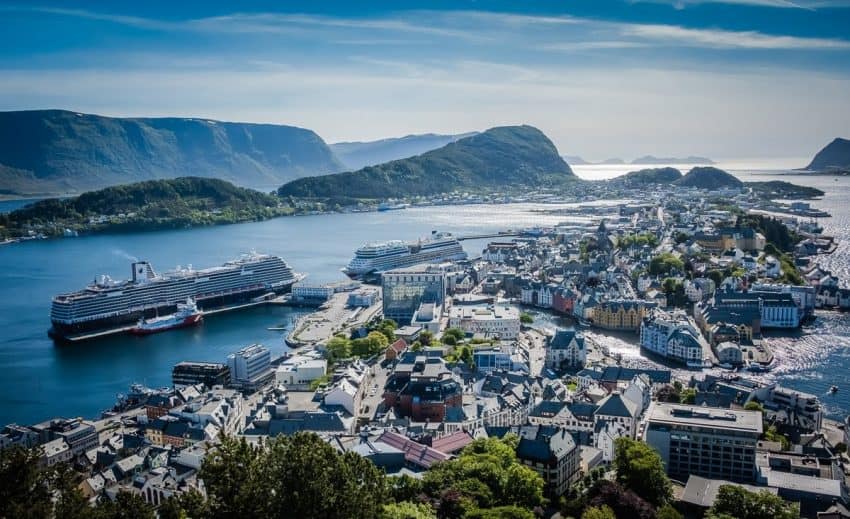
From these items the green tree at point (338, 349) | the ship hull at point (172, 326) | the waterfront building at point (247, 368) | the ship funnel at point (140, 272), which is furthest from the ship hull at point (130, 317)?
the green tree at point (338, 349)

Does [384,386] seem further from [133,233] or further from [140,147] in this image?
[140,147]

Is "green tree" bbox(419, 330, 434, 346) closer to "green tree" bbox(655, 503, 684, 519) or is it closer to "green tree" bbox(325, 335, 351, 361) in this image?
"green tree" bbox(325, 335, 351, 361)

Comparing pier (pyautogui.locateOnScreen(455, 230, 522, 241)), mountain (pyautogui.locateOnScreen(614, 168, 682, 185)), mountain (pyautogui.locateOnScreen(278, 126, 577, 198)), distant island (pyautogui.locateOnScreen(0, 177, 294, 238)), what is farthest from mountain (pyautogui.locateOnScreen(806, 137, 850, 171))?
distant island (pyautogui.locateOnScreen(0, 177, 294, 238))

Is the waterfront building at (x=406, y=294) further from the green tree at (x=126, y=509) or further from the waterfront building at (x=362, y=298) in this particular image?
the green tree at (x=126, y=509)

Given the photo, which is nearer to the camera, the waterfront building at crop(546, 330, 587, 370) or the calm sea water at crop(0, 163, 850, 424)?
the calm sea water at crop(0, 163, 850, 424)

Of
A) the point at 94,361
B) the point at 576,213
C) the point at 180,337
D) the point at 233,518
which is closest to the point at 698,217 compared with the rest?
the point at 576,213

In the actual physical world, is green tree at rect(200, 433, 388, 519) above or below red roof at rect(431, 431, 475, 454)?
above
